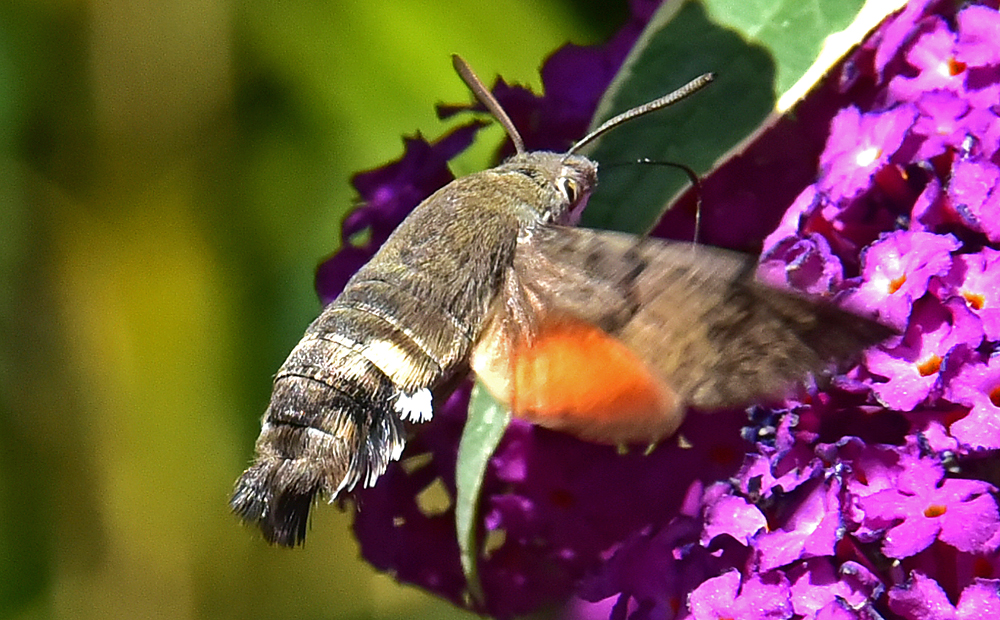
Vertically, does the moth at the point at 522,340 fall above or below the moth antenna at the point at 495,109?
below

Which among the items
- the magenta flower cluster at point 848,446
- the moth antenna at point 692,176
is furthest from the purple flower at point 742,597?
the moth antenna at point 692,176

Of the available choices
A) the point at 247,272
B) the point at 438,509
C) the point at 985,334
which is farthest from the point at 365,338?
the point at 247,272

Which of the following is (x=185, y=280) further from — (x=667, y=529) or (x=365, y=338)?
(x=667, y=529)

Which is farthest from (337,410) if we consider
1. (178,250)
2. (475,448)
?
(178,250)

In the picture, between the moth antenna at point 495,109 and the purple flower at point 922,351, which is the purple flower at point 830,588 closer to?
the purple flower at point 922,351

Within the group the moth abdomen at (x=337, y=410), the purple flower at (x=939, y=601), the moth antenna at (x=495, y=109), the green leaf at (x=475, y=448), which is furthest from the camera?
the moth antenna at (x=495, y=109)

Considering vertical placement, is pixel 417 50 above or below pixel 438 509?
above

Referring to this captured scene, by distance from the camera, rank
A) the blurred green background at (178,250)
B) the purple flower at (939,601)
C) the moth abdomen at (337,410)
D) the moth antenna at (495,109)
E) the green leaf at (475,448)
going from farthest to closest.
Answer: the blurred green background at (178,250)
the moth antenna at (495,109)
the green leaf at (475,448)
the moth abdomen at (337,410)
the purple flower at (939,601)
